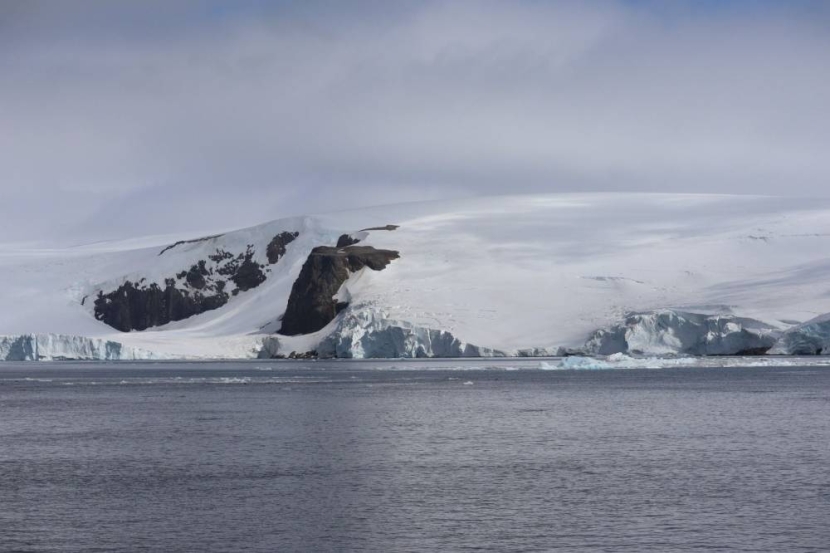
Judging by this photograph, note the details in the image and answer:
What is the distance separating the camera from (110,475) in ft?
69.4

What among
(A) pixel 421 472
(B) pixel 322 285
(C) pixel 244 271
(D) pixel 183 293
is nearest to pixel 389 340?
(B) pixel 322 285

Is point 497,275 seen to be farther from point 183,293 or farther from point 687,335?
point 183,293

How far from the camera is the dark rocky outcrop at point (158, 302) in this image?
107 meters

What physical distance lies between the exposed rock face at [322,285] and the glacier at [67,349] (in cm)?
1205

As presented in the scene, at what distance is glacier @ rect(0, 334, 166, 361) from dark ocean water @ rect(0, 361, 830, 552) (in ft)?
119

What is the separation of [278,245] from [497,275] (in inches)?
1423

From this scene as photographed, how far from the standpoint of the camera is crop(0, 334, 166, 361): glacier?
7569 centimetres

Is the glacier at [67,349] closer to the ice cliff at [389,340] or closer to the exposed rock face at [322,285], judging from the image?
the exposed rock face at [322,285]

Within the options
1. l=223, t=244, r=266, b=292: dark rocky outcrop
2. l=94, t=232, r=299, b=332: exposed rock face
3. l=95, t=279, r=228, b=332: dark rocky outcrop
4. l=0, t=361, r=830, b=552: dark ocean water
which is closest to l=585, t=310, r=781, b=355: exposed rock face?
l=0, t=361, r=830, b=552: dark ocean water

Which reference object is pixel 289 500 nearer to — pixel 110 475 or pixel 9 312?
pixel 110 475

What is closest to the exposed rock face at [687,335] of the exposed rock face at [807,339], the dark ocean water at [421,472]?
the exposed rock face at [807,339]

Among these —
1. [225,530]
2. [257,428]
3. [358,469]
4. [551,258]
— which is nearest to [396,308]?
[551,258]

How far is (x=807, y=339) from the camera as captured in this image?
5900 centimetres

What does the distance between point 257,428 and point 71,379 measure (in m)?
30.9
